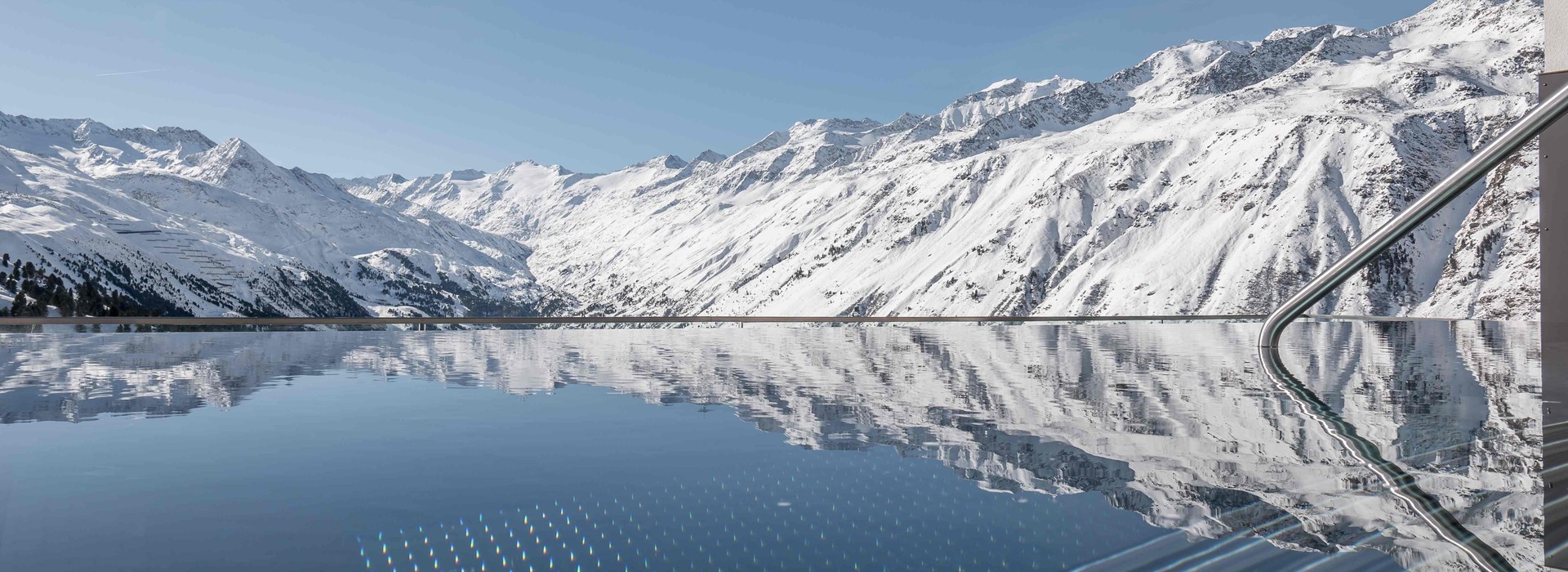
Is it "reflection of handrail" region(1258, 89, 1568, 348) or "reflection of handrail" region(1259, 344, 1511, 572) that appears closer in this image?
"reflection of handrail" region(1258, 89, 1568, 348)

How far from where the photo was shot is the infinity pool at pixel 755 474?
623cm

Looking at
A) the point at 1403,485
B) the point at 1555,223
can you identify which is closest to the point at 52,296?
the point at 1403,485

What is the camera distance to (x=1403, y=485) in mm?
8133

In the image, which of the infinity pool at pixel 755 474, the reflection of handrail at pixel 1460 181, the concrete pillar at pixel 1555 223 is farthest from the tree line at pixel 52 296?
the concrete pillar at pixel 1555 223

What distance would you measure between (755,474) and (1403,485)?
587 cm

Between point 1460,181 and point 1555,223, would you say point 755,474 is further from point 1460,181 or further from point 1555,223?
point 1555,223

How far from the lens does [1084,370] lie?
76.9 ft

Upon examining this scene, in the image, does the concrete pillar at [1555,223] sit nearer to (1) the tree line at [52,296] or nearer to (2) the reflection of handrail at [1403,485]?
(2) the reflection of handrail at [1403,485]

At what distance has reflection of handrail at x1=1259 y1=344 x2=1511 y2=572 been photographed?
5848 millimetres

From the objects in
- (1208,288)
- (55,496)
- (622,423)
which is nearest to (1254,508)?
(622,423)

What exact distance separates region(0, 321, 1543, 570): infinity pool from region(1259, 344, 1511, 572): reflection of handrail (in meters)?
0.12

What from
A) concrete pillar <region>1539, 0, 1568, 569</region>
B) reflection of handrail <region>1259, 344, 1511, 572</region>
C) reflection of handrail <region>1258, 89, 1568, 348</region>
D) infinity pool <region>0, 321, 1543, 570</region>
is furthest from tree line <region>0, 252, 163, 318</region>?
concrete pillar <region>1539, 0, 1568, 569</region>

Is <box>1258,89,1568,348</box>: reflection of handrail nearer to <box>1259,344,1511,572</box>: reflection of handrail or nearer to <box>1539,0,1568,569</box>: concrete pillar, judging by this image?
<box>1259,344,1511,572</box>: reflection of handrail

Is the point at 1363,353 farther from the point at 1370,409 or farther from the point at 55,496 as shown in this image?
the point at 55,496
